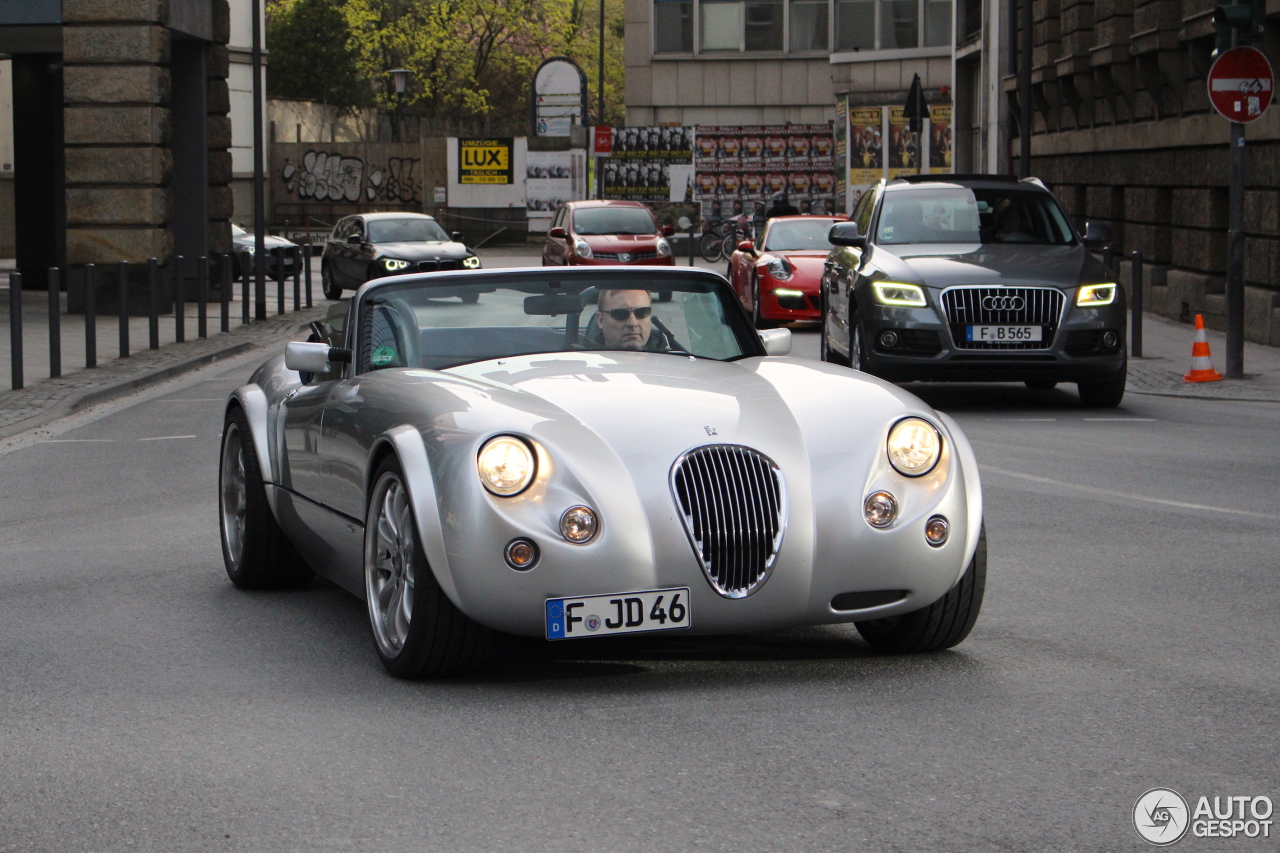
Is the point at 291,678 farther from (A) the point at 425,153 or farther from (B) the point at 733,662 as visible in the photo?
(A) the point at 425,153

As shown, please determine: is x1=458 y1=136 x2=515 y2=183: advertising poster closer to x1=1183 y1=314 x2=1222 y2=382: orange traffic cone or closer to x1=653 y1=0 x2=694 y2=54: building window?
x1=653 y1=0 x2=694 y2=54: building window

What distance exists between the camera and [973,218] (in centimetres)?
1450

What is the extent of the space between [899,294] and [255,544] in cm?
741

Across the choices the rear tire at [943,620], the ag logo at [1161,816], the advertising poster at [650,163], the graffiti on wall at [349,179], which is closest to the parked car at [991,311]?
the rear tire at [943,620]

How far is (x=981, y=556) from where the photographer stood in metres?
5.55

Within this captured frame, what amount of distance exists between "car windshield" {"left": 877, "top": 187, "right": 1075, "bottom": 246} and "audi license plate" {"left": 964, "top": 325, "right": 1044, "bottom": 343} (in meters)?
1.18

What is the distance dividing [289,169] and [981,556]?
202 ft

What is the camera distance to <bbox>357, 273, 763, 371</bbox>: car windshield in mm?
6262

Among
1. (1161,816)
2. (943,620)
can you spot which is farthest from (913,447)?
(1161,816)

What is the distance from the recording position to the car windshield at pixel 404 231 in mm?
31953

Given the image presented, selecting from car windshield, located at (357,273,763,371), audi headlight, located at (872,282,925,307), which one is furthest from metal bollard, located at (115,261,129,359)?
car windshield, located at (357,273,763,371)

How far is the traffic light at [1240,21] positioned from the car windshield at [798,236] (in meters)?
7.70

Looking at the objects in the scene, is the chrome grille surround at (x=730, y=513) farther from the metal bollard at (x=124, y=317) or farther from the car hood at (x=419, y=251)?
the car hood at (x=419, y=251)

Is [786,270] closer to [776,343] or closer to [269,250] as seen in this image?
[776,343]
